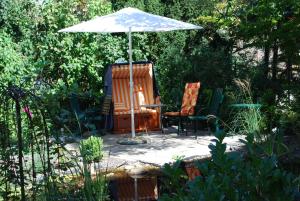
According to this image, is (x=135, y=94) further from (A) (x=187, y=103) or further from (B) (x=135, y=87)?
(A) (x=187, y=103)

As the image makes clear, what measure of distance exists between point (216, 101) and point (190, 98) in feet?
1.64

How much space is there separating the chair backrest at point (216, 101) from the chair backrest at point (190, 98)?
0.34m

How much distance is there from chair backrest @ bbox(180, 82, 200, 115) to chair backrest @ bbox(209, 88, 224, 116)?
34 cm

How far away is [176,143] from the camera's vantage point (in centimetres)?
832

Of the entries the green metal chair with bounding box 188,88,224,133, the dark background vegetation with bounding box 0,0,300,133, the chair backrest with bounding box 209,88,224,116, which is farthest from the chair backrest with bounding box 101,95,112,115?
the chair backrest with bounding box 209,88,224,116

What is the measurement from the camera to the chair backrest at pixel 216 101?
8.98 metres

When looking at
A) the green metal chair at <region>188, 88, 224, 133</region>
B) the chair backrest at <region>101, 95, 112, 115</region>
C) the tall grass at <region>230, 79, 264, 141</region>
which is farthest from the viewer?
the chair backrest at <region>101, 95, 112, 115</region>

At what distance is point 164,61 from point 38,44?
2.65 m

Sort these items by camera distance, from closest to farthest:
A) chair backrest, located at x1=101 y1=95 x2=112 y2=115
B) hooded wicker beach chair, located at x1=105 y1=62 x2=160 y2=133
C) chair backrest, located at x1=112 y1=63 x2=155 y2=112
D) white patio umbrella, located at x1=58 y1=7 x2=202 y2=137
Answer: white patio umbrella, located at x1=58 y1=7 x2=202 y2=137
chair backrest, located at x1=101 y1=95 x2=112 y2=115
hooded wicker beach chair, located at x1=105 y1=62 x2=160 y2=133
chair backrest, located at x1=112 y1=63 x2=155 y2=112

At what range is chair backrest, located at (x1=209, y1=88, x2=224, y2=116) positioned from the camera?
898 cm

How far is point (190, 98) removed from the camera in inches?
Result: 365

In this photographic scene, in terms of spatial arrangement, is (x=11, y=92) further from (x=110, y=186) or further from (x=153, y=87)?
(x=153, y=87)

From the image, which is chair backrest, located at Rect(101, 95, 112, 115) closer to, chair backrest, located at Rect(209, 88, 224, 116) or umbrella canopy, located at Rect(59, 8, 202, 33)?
umbrella canopy, located at Rect(59, 8, 202, 33)

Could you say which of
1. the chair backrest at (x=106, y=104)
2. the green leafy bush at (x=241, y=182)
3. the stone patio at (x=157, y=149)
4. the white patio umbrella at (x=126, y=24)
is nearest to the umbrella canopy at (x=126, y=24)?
the white patio umbrella at (x=126, y=24)
